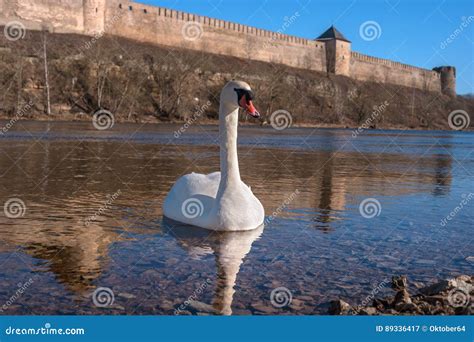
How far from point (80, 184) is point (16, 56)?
39.4 metres

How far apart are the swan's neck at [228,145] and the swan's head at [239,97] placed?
14cm

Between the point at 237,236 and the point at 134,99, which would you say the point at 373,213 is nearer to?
the point at 237,236

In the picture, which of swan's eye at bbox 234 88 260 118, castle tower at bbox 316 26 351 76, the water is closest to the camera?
the water

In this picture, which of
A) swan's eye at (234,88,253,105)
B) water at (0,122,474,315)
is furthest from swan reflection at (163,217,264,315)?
swan's eye at (234,88,253,105)

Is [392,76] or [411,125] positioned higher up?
[392,76]

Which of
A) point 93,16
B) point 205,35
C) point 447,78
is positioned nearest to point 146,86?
point 93,16

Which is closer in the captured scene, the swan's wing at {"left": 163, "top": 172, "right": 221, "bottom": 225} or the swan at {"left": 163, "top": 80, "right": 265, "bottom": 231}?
the swan at {"left": 163, "top": 80, "right": 265, "bottom": 231}

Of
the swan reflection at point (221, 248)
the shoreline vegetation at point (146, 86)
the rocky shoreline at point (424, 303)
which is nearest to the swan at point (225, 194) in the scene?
the swan reflection at point (221, 248)

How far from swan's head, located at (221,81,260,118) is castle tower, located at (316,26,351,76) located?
85.4m

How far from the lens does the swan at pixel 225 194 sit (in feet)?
20.9

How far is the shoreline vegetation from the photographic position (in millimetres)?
45375

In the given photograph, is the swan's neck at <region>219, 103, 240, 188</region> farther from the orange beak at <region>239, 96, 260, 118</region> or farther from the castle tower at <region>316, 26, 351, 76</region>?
the castle tower at <region>316, 26, 351, 76</region>

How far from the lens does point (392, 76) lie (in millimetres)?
100938

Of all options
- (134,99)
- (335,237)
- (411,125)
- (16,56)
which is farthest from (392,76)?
(335,237)
